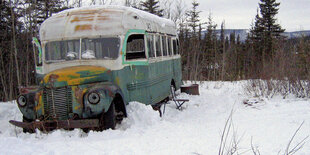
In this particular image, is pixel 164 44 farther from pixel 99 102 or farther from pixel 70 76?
pixel 99 102

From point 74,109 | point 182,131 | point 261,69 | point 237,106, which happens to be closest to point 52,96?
point 74,109

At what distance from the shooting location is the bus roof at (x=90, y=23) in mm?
6879

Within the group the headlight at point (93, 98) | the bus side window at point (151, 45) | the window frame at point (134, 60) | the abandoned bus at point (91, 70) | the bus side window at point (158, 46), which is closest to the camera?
the headlight at point (93, 98)

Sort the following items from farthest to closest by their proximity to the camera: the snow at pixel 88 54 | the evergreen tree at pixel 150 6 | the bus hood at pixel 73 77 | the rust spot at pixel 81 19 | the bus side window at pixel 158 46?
the evergreen tree at pixel 150 6, the bus side window at pixel 158 46, the rust spot at pixel 81 19, the snow at pixel 88 54, the bus hood at pixel 73 77

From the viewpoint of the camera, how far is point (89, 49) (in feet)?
22.4

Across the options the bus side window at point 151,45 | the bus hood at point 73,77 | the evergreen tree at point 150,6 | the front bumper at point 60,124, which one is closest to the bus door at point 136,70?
the bus side window at point 151,45

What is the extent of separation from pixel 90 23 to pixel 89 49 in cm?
62

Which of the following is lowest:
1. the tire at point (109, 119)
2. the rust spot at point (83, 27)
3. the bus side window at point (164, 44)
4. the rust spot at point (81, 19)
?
the tire at point (109, 119)

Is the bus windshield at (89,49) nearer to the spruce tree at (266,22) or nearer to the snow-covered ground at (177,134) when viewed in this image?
the snow-covered ground at (177,134)

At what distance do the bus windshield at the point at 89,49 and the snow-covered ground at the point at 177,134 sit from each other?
4.34 feet

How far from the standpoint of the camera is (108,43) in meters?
6.85

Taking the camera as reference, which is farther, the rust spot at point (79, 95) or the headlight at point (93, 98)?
the rust spot at point (79, 95)

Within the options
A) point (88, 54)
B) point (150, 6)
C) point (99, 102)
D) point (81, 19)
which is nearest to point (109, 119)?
point (99, 102)

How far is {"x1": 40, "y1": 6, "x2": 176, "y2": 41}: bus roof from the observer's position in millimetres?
6879
